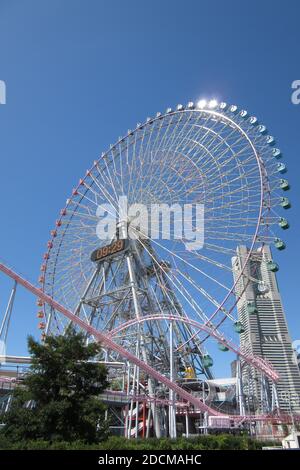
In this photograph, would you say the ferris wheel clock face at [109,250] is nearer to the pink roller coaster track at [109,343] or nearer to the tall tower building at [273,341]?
the pink roller coaster track at [109,343]

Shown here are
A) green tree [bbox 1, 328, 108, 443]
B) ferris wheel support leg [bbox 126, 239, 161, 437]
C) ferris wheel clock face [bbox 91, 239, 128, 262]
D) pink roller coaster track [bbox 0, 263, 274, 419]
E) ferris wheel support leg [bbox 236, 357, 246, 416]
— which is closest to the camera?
green tree [bbox 1, 328, 108, 443]

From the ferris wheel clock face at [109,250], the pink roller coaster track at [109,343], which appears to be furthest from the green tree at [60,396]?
the ferris wheel clock face at [109,250]

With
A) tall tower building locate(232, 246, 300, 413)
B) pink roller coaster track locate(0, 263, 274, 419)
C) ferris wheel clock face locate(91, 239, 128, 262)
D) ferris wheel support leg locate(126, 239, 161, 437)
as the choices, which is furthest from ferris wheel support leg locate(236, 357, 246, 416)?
ferris wheel clock face locate(91, 239, 128, 262)

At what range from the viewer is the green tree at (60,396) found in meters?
14.9

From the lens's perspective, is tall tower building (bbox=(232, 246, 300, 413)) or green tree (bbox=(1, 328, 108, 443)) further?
tall tower building (bbox=(232, 246, 300, 413))

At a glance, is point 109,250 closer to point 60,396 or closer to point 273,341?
point 60,396

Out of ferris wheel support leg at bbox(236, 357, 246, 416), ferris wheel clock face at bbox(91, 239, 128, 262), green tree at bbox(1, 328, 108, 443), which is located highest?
ferris wheel clock face at bbox(91, 239, 128, 262)

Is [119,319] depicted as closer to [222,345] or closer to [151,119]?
[222,345]

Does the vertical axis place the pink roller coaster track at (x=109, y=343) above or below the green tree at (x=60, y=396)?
above

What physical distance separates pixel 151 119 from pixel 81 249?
15.5 meters

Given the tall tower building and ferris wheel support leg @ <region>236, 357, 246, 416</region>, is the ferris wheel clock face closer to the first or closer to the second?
ferris wheel support leg @ <region>236, 357, 246, 416</region>

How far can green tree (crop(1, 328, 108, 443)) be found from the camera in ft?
49.0

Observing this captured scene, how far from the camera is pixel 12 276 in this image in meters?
25.6
